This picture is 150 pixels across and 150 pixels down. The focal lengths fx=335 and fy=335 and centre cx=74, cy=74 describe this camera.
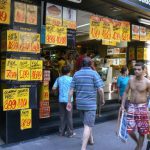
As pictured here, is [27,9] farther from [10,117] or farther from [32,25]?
Answer: [10,117]

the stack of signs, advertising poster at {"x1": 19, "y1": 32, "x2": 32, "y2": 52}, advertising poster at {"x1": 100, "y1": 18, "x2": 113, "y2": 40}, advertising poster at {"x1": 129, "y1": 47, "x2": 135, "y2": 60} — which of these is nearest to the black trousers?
the stack of signs

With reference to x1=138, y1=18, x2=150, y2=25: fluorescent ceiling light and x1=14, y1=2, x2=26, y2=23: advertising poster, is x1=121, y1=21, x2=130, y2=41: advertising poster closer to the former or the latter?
x1=138, y1=18, x2=150, y2=25: fluorescent ceiling light

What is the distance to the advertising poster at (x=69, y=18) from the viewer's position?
861 centimetres

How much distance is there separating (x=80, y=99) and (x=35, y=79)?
1.66 m

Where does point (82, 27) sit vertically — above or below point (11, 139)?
above

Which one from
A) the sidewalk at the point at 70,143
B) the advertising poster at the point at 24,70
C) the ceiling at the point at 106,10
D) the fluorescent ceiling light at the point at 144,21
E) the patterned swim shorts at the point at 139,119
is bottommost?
the sidewalk at the point at 70,143

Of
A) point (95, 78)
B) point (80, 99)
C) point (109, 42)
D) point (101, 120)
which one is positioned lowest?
point (101, 120)

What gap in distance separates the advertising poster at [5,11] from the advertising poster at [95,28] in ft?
9.45

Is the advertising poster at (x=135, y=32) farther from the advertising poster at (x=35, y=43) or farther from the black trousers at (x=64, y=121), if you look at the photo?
the advertising poster at (x=35, y=43)

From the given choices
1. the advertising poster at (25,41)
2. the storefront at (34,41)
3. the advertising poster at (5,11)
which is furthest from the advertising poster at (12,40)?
the advertising poster at (5,11)

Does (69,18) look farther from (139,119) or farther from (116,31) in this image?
(139,119)

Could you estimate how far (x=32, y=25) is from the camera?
25.2ft

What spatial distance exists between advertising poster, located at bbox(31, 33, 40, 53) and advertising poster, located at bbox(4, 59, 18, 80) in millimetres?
602

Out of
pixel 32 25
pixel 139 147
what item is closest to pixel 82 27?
pixel 32 25
